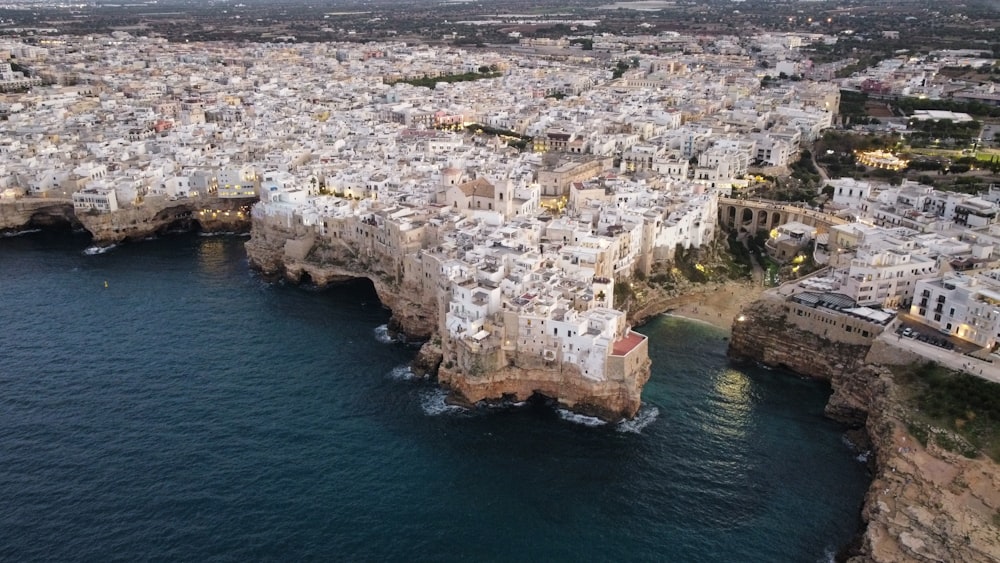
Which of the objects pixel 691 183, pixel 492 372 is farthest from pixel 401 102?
pixel 492 372

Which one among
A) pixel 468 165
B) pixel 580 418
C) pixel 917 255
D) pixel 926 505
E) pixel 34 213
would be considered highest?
pixel 468 165

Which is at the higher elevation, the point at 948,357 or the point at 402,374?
the point at 948,357

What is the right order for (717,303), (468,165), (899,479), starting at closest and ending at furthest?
(899,479), (717,303), (468,165)

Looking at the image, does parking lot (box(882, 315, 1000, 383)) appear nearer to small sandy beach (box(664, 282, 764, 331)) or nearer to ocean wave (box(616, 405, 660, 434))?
small sandy beach (box(664, 282, 764, 331))

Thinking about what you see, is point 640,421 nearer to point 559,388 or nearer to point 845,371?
point 559,388

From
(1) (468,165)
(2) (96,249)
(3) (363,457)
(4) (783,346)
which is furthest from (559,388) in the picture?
(2) (96,249)

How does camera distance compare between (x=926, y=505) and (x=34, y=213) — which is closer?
(x=926, y=505)

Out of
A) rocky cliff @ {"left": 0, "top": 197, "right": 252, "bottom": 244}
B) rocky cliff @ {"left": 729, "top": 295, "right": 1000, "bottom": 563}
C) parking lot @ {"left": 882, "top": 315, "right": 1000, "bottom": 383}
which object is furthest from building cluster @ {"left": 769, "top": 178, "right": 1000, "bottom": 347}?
rocky cliff @ {"left": 0, "top": 197, "right": 252, "bottom": 244}

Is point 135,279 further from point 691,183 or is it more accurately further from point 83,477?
point 691,183
